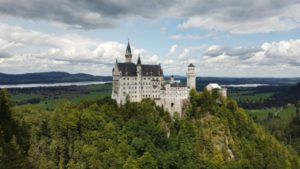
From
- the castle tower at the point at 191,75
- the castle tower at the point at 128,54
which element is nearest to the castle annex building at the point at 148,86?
the castle tower at the point at 191,75

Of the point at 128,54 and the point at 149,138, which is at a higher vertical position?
the point at 128,54

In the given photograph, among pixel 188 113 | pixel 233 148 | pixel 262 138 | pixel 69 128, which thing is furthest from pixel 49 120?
pixel 262 138

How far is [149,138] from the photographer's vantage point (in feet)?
232

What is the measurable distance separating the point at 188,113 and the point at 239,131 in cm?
1933

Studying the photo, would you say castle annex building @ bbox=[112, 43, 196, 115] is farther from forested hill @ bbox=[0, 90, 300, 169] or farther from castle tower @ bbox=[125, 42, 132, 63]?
castle tower @ bbox=[125, 42, 132, 63]

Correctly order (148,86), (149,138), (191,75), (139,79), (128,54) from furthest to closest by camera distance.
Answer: (128,54), (191,75), (148,86), (139,79), (149,138)

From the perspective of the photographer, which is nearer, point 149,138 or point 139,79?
point 149,138

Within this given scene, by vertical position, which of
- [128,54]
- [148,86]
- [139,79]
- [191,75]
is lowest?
[148,86]

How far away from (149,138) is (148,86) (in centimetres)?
2017

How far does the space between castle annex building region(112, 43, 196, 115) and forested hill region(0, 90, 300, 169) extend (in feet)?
9.64

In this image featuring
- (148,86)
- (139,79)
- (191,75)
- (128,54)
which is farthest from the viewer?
(128,54)

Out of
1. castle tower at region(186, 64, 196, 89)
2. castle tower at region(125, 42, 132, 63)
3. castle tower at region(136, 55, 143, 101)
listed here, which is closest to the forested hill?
castle tower at region(136, 55, 143, 101)

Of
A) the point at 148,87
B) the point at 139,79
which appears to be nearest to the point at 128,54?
the point at 139,79

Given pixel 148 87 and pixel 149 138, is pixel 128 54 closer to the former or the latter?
pixel 148 87
